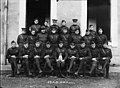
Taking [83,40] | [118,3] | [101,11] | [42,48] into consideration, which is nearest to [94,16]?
[101,11]

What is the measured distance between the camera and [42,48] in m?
12.3

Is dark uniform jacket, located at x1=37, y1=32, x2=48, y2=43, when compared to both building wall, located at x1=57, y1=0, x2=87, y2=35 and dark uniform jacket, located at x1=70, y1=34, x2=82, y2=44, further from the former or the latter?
building wall, located at x1=57, y1=0, x2=87, y2=35

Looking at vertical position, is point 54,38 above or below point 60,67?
above

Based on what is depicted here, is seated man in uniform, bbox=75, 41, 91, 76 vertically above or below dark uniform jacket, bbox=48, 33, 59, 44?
below

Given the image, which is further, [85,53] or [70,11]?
[70,11]

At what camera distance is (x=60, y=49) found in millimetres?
12188

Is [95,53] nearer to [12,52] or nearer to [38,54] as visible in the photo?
[38,54]

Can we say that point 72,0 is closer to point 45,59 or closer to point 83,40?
point 83,40

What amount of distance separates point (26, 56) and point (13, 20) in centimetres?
334

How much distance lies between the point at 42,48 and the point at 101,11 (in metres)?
4.60

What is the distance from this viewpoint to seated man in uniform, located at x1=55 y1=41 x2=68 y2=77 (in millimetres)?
11805

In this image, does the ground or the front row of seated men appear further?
the front row of seated men

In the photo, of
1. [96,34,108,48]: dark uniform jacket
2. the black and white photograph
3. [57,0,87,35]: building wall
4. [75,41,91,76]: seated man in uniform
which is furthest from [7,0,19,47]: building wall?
[96,34,108,48]: dark uniform jacket

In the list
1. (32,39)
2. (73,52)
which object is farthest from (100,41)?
(32,39)
